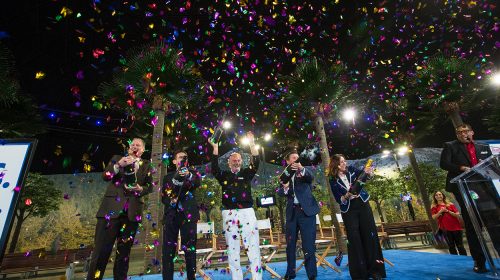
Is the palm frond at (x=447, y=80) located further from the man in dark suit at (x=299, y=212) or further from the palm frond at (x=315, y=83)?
the man in dark suit at (x=299, y=212)

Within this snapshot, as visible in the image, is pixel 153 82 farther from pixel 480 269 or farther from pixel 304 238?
pixel 480 269

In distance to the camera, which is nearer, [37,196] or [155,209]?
[155,209]

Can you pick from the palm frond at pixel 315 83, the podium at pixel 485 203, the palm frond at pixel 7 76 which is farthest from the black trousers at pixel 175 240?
the palm frond at pixel 315 83

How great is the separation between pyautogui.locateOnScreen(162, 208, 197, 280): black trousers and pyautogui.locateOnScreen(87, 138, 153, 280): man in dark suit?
74 centimetres

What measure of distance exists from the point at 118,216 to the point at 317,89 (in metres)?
10.9

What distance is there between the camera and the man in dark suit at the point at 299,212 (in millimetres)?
5277

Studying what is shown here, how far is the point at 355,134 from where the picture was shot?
2719cm

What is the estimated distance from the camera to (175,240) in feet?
16.0

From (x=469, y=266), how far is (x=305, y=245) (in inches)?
124

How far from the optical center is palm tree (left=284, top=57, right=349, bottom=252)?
1279 centimetres

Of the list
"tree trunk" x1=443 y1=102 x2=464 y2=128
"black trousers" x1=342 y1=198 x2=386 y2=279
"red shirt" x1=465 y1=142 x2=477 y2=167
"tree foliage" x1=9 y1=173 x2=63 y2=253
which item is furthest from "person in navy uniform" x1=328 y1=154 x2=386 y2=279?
"tree foliage" x1=9 y1=173 x2=63 y2=253

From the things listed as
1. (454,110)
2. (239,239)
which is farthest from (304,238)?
(454,110)

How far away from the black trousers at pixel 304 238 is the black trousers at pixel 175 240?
1.93m

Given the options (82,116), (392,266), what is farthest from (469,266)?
(82,116)
